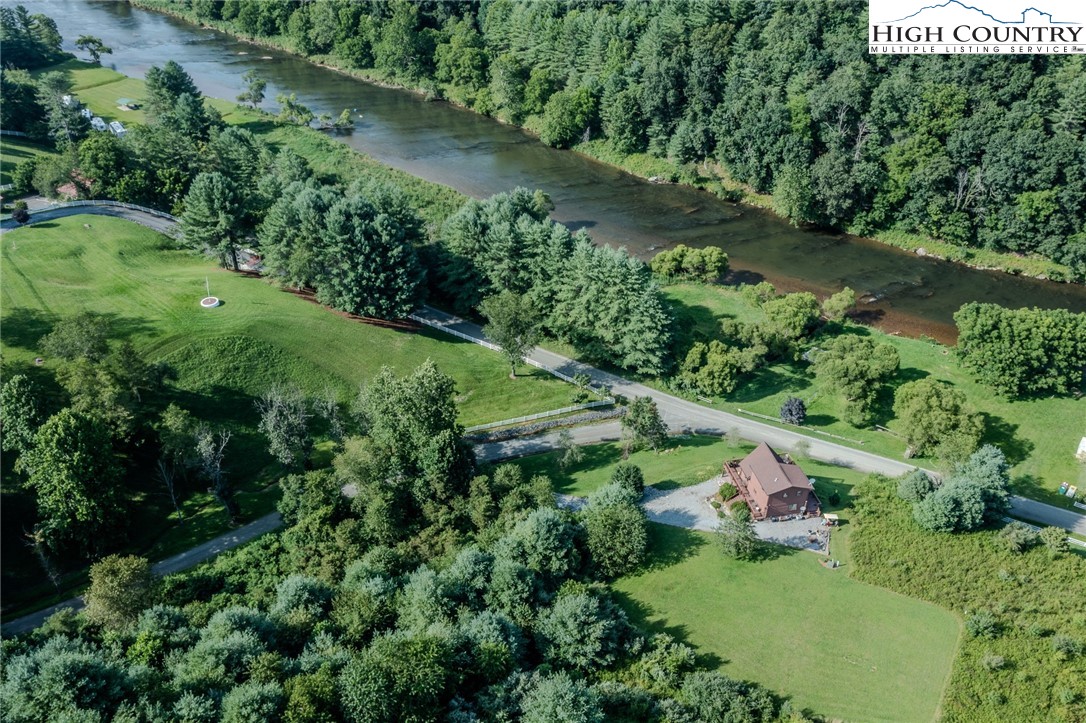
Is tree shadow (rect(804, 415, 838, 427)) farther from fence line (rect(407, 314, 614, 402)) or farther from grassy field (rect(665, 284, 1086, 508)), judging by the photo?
fence line (rect(407, 314, 614, 402))

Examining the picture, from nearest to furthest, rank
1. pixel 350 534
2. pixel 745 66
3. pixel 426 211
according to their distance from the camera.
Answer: pixel 350 534 → pixel 426 211 → pixel 745 66

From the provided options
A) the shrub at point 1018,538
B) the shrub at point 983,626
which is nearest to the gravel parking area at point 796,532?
the shrub at point 983,626

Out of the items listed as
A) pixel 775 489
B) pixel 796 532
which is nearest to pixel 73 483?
pixel 775 489

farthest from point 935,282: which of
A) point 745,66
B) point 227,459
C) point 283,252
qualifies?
point 227,459

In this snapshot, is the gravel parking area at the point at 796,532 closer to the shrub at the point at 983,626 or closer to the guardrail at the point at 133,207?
the shrub at the point at 983,626

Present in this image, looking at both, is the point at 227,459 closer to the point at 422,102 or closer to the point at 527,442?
the point at 527,442

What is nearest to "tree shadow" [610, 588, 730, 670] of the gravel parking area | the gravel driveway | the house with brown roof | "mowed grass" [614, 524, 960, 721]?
"mowed grass" [614, 524, 960, 721]
